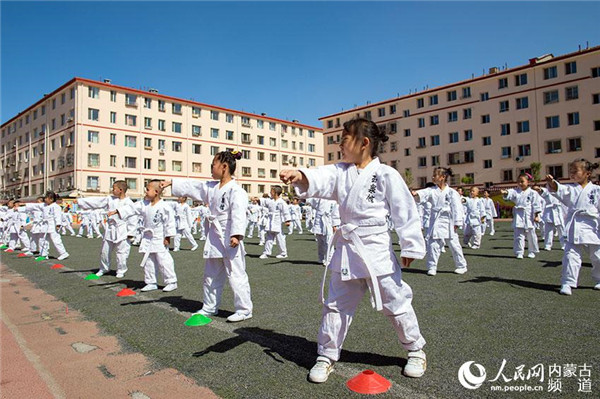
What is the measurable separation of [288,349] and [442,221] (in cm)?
523

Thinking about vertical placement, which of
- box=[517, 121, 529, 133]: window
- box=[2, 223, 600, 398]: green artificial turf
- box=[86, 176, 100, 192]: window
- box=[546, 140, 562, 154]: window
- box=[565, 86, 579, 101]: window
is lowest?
box=[2, 223, 600, 398]: green artificial turf

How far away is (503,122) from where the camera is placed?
3894cm

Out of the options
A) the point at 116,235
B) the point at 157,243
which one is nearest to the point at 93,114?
the point at 116,235

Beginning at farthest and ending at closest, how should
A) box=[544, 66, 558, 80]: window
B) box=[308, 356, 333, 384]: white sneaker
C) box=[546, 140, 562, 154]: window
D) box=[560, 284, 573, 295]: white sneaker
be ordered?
box=[544, 66, 558, 80]: window
box=[546, 140, 562, 154]: window
box=[560, 284, 573, 295]: white sneaker
box=[308, 356, 333, 384]: white sneaker

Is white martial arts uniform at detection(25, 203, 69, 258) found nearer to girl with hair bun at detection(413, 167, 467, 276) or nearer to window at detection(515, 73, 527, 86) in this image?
girl with hair bun at detection(413, 167, 467, 276)

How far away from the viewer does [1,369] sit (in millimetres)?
3289

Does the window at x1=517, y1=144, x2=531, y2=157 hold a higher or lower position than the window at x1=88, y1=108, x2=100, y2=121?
lower

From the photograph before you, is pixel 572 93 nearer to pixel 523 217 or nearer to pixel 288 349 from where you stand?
pixel 523 217

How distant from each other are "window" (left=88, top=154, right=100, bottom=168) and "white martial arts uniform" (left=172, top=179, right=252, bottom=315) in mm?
40003

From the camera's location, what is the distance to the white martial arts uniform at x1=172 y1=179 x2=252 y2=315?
180 inches

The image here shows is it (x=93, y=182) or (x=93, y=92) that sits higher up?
(x=93, y=92)

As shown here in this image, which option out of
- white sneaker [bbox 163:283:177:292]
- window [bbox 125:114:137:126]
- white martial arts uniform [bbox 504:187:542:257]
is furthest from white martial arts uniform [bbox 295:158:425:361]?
window [bbox 125:114:137:126]

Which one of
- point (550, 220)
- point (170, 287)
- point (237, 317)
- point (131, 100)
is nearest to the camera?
point (237, 317)

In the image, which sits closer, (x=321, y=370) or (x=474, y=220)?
(x=321, y=370)
